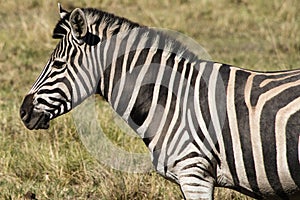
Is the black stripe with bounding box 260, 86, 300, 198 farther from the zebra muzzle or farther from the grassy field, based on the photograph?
the zebra muzzle

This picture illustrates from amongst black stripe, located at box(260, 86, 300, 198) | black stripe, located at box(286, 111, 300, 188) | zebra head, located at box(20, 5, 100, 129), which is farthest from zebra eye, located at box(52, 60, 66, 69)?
black stripe, located at box(286, 111, 300, 188)

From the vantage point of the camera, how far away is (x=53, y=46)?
11.0 metres

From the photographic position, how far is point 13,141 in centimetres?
732

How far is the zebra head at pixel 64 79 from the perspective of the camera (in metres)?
5.00

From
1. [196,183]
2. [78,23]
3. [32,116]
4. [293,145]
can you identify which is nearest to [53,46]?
[32,116]

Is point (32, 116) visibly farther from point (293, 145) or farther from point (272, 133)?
point (293, 145)

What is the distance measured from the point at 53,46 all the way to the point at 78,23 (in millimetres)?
6149

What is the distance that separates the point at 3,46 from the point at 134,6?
9.48 ft

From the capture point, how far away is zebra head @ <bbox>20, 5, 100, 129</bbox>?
16.4ft

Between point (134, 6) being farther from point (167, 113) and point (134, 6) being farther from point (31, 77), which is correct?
point (167, 113)

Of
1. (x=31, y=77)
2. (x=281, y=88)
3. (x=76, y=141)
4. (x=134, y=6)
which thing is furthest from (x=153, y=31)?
(x=134, y=6)

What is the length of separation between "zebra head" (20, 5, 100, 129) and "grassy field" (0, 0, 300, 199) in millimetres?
1107

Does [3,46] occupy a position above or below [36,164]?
above

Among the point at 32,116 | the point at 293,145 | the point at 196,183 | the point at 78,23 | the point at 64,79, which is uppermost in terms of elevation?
the point at 78,23
